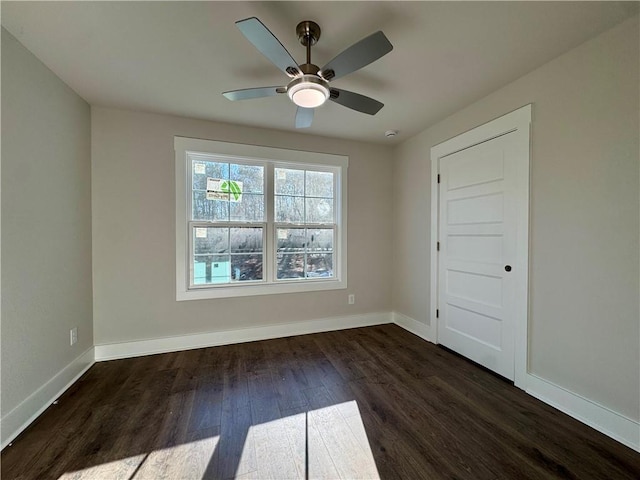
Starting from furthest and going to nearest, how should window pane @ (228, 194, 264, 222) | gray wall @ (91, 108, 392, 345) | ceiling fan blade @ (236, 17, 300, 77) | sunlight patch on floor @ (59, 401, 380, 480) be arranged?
window pane @ (228, 194, 264, 222) → gray wall @ (91, 108, 392, 345) → sunlight patch on floor @ (59, 401, 380, 480) → ceiling fan blade @ (236, 17, 300, 77)

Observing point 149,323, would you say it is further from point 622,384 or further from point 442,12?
point 622,384

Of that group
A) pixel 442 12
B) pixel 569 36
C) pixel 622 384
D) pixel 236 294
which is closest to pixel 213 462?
pixel 236 294

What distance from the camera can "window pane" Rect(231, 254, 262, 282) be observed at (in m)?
3.10

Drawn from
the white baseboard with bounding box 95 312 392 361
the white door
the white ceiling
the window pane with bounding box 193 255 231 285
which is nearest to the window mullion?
the window pane with bounding box 193 255 231 285

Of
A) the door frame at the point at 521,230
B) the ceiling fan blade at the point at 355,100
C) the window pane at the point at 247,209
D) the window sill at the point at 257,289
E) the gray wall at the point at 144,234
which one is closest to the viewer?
the ceiling fan blade at the point at 355,100

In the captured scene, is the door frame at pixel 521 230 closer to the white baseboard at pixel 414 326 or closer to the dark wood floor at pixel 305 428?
the dark wood floor at pixel 305 428

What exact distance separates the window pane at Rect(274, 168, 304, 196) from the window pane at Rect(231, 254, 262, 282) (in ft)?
2.86

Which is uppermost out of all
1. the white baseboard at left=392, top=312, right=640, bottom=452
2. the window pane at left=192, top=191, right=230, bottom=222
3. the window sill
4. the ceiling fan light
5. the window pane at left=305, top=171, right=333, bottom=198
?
the ceiling fan light

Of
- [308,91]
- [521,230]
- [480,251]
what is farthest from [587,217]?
[308,91]

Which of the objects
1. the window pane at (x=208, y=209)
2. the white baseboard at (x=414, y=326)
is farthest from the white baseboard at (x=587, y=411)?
the window pane at (x=208, y=209)

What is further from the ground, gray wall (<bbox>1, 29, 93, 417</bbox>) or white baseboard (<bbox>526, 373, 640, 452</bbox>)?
gray wall (<bbox>1, 29, 93, 417</bbox>)

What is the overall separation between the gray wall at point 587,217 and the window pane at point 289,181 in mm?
2149

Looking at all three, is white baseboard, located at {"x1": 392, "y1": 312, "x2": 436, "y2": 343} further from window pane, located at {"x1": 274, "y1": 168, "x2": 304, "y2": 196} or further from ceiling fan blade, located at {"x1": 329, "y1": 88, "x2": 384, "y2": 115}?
ceiling fan blade, located at {"x1": 329, "y1": 88, "x2": 384, "y2": 115}

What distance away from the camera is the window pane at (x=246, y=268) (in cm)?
310
